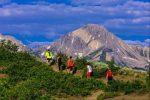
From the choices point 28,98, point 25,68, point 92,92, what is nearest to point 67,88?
point 92,92

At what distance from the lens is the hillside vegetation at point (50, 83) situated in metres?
39.3

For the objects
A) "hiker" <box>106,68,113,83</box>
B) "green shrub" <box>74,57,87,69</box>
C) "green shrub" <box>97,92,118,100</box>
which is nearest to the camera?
"green shrub" <box>97,92,118,100</box>

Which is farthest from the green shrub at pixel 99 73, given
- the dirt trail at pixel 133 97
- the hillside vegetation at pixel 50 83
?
the dirt trail at pixel 133 97

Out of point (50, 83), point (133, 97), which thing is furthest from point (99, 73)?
point (133, 97)

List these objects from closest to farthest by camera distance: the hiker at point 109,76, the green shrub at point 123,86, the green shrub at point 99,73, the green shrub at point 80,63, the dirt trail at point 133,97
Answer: the dirt trail at point 133,97 < the green shrub at point 123,86 < the hiker at point 109,76 < the green shrub at point 99,73 < the green shrub at point 80,63

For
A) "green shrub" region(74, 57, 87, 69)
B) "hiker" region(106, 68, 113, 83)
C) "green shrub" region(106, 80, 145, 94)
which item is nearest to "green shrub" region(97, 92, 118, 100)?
"green shrub" region(106, 80, 145, 94)

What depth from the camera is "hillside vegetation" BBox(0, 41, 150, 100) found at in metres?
39.3

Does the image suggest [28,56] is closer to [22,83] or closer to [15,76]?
[15,76]

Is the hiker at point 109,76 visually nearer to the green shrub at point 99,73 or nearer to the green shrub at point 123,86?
the green shrub at point 99,73

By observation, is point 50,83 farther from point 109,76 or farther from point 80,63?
point 80,63

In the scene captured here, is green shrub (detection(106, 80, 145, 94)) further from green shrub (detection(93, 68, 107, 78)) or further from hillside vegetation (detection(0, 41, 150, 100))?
green shrub (detection(93, 68, 107, 78))

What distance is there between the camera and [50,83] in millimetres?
43875

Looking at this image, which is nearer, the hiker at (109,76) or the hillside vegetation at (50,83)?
the hillside vegetation at (50,83)

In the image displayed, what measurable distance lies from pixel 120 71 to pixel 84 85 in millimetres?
8227
